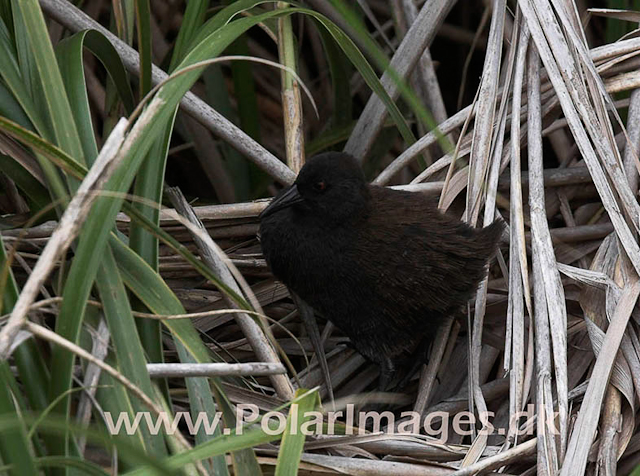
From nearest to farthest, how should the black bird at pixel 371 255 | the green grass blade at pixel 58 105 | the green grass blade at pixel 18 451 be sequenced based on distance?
the green grass blade at pixel 18 451
the green grass blade at pixel 58 105
the black bird at pixel 371 255

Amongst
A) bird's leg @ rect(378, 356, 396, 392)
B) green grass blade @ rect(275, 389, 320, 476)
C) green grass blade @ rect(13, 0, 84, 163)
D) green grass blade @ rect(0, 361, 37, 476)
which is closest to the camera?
green grass blade @ rect(0, 361, 37, 476)

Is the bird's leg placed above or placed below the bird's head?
below

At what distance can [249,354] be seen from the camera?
221 centimetres

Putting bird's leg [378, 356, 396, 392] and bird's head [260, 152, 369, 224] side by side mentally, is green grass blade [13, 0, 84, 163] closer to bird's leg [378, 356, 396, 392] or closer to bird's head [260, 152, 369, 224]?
bird's head [260, 152, 369, 224]

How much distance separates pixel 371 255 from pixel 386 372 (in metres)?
0.33

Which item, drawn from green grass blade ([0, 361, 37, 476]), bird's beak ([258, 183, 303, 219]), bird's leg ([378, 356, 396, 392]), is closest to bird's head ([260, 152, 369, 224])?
bird's beak ([258, 183, 303, 219])

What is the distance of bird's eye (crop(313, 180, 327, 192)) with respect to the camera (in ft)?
7.20

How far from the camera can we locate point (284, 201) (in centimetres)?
220

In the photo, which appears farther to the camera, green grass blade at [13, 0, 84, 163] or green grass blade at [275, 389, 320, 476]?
green grass blade at [13, 0, 84, 163]

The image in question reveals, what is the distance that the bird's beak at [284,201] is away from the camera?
220 cm

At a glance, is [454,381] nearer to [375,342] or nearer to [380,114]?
[375,342]

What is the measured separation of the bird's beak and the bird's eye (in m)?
0.05

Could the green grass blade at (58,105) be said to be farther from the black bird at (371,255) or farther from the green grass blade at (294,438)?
the black bird at (371,255)

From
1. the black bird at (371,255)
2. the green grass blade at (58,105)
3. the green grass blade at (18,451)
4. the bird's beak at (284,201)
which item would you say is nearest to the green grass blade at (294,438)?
the green grass blade at (18,451)
